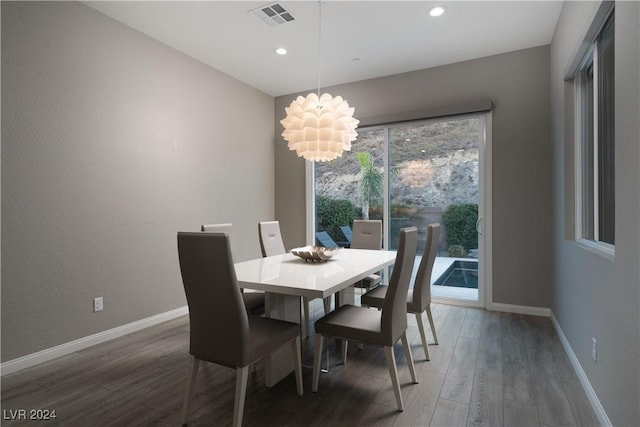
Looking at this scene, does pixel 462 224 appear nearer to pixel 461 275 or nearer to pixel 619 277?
pixel 461 275

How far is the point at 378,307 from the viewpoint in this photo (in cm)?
265

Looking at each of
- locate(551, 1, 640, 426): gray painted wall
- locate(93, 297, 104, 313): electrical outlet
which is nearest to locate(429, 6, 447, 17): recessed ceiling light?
locate(551, 1, 640, 426): gray painted wall

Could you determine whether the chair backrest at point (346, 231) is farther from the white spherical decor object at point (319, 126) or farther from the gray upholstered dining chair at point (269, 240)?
the white spherical decor object at point (319, 126)

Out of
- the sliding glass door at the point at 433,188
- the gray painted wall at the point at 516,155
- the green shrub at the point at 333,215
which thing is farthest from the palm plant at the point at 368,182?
the gray painted wall at the point at 516,155

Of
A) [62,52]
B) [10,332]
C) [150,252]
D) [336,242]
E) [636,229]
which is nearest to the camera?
[636,229]

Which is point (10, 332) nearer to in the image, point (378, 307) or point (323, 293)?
point (323, 293)

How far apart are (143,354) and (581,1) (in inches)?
155

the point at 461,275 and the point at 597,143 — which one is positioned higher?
the point at 597,143

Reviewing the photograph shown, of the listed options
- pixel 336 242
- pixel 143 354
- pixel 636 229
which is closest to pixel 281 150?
pixel 336 242

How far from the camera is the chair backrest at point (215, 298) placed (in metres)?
1.57

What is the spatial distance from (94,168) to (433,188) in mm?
3495

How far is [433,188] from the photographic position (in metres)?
4.10

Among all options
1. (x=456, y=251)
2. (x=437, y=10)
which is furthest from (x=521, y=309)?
(x=437, y=10)

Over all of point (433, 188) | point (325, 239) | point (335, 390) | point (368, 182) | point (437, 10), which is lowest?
point (335, 390)
